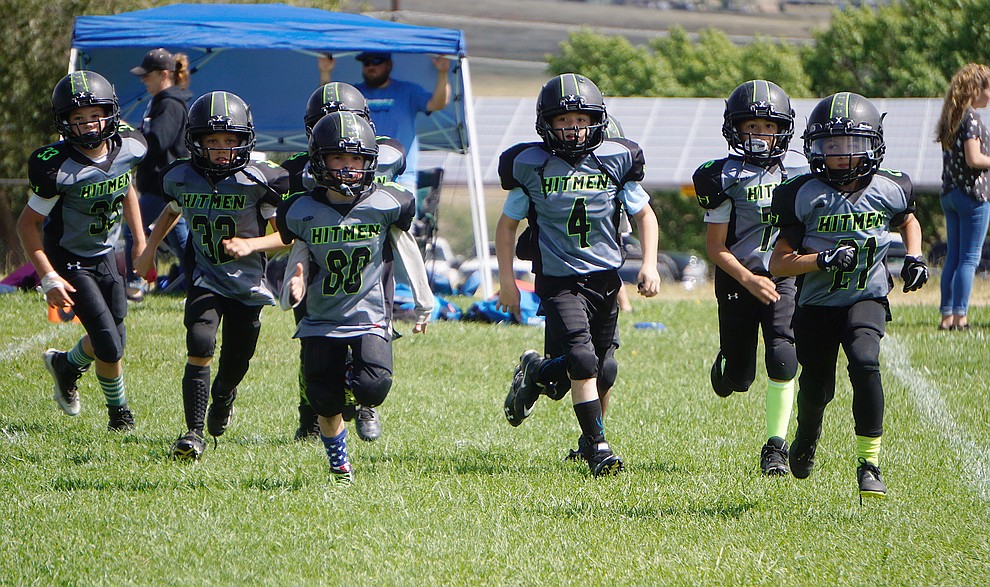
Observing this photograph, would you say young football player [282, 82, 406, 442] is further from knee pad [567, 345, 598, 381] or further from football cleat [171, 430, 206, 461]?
knee pad [567, 345, 598, 381]

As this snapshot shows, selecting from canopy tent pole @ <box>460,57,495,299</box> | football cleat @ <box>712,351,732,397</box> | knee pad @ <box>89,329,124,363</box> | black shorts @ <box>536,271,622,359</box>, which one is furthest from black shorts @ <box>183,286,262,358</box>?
canopy tent pole @ <box>460,57,495,299</box>

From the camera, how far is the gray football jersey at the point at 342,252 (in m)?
5.39

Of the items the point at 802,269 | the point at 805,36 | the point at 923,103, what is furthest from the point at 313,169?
the point at 805,36

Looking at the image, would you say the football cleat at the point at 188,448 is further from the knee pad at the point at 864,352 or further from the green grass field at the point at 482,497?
the knee pad at the point at 864,352

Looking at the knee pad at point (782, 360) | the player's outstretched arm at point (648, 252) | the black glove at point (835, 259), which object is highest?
the black glove at point (835, 259)

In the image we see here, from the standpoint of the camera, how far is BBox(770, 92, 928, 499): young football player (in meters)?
5.04

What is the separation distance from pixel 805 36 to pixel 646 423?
5165cm

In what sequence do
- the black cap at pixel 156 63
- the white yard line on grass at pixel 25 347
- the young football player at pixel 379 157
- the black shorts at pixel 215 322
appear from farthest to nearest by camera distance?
the black cap at pixel 156 63, the white yard line on grass at pixel 25 347, the young football player at pixel 379 157, the black shorts at pixel 215 322

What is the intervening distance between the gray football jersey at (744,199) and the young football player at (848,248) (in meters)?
0.69

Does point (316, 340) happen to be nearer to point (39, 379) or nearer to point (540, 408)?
point (540, 408)

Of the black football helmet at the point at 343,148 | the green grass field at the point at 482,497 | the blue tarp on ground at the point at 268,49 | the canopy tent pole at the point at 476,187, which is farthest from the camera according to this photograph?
the canopy tent pole at the point at 476,187

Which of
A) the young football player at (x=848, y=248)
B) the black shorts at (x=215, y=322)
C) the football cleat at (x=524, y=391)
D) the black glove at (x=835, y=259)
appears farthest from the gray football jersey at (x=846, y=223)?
the black shorts at (x=215, y=322)

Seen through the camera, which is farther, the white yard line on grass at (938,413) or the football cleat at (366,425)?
the football cleat at (366,425)

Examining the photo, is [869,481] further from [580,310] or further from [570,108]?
[570,108]
